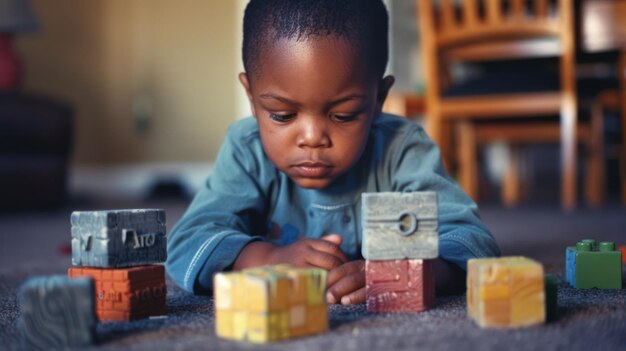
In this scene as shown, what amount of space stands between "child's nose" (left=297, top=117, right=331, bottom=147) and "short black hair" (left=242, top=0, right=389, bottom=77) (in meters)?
0.11

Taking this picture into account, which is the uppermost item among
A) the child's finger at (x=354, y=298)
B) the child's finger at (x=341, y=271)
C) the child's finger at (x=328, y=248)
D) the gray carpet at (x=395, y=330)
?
the child's finger at (x=328, y=248)

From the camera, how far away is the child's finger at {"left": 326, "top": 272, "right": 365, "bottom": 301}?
0.94 m

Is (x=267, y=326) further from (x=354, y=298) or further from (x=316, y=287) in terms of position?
(x=354, y=298)

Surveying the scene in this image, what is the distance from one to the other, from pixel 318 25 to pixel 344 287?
354mm

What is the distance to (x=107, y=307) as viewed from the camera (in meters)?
0.87

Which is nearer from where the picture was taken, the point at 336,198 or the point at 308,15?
the point at 308,15

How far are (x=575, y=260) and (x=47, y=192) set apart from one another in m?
2.37

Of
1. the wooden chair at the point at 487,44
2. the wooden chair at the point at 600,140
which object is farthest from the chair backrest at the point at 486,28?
the wooden chair at the point at 600,140

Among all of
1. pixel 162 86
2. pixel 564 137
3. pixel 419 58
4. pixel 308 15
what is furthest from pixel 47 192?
pixel 419 58

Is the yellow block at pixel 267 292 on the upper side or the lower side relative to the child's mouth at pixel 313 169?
lower

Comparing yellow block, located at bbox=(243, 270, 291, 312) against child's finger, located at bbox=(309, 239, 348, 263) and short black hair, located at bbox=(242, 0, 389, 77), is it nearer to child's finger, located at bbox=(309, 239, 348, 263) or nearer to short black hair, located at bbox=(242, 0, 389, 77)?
child's finger, located at bbox=(309, 239, 348, 263)

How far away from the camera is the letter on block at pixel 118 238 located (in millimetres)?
846

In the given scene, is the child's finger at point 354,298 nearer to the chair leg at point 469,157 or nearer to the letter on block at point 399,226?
the letter on block at point 399,226

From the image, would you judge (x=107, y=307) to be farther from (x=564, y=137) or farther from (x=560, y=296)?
(x=564, y=137)
